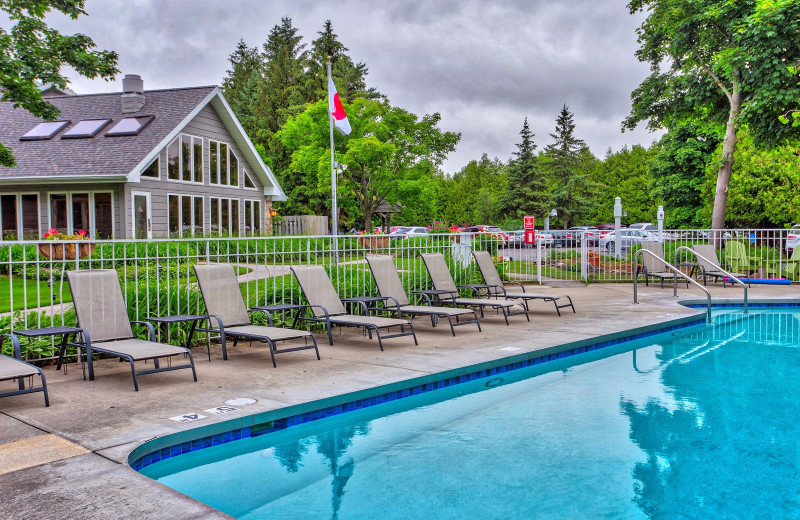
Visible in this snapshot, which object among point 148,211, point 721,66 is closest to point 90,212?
point 148,211

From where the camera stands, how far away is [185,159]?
82.1ft

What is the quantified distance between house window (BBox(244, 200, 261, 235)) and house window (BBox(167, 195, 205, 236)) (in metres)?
2.92

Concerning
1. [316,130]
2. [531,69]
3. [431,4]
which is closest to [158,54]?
[316,130]

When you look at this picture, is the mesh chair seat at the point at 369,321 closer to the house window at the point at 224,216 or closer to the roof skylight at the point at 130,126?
the roof skylight at the point at 130,126

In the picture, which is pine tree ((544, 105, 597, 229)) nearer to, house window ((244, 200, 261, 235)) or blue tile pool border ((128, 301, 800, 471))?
house window ((244, 200, 261, 235))

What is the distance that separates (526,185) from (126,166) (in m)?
38.5

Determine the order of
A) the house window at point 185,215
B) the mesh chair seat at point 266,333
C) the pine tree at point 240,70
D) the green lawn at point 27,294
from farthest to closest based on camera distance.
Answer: the pine tree at point 240,70 → the house window at point 185,215 → the green lawn at point 27,294 → the mesh chair seat at point 266,333

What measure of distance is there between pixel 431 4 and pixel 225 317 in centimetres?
2015

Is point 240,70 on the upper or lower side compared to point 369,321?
upper

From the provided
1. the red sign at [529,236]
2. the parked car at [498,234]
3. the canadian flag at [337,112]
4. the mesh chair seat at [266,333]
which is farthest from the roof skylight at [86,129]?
the mesh chair seat at [266,333]

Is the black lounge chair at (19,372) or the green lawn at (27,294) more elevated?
the green lawn at (27,294)

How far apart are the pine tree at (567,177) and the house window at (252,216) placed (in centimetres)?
3207

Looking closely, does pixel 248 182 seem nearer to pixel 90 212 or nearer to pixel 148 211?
pixel 148 211

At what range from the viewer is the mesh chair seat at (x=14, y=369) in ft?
17.1
